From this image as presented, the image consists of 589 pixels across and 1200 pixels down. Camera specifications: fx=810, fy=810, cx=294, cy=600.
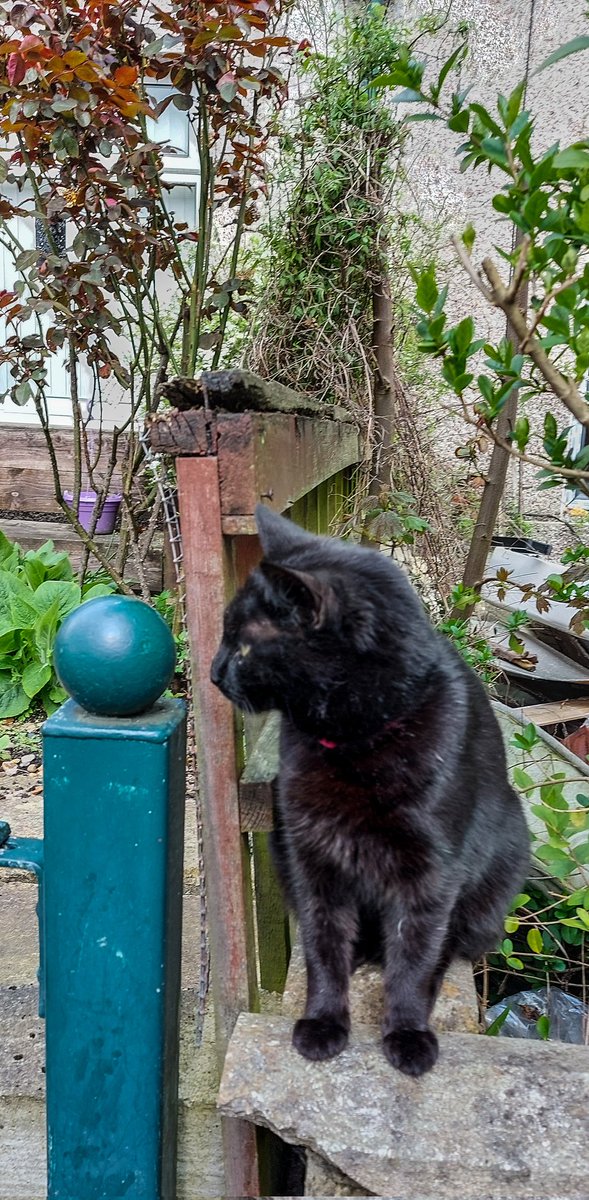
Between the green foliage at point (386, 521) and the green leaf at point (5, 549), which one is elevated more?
the green foliage at point (386, 521)

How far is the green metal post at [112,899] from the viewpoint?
1.17 metres

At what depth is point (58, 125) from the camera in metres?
2.69

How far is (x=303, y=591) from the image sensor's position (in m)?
1.14

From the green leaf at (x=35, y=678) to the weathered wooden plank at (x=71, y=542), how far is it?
0.73 metres

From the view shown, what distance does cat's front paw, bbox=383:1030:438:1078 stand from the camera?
1.24 m

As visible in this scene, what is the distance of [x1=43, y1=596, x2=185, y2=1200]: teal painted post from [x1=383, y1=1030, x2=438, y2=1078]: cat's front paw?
36 cm

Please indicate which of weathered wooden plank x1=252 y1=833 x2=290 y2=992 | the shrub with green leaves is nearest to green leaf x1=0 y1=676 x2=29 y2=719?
the shrub with green leaves

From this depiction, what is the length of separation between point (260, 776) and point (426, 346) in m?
0.79

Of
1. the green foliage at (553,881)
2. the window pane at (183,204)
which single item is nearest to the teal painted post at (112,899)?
the green foliage at (553,881)

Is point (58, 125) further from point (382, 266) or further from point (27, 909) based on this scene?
point (27, 909)

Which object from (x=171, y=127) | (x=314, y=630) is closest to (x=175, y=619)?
(x=314, y=630)

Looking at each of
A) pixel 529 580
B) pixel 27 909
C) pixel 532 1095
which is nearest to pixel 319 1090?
pixel 532 1095

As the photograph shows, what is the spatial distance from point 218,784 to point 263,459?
0.54 metres

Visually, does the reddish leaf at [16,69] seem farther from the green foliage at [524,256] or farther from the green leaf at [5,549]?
the green leaf at [5,549]
